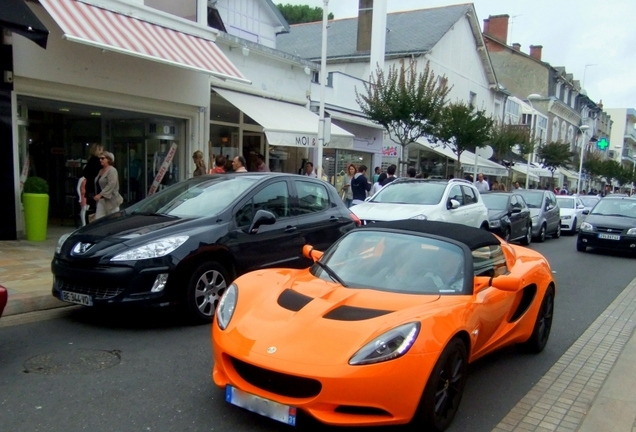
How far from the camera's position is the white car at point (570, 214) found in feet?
63.2

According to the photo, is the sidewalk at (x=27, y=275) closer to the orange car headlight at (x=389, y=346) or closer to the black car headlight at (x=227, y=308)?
the black car headlight at (x=227, y=308)

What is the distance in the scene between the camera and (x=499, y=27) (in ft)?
156

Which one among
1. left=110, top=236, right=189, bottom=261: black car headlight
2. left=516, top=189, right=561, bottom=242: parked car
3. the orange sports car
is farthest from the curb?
left=516, top=189, right=561, bottom=242: parked car

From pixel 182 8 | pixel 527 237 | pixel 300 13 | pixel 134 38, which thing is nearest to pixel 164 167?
pixel 134 38

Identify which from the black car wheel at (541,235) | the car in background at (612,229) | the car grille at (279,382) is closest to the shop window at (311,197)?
the car grille at (279,382)

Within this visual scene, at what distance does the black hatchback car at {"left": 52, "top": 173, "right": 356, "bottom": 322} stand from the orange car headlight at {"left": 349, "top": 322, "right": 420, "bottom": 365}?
2.85 meters

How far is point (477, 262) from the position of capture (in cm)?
456

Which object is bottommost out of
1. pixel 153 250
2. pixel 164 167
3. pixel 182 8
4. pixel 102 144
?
pixel 153 250

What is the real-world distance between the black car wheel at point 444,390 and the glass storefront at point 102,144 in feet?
36.5

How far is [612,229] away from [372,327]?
12420 millimetres

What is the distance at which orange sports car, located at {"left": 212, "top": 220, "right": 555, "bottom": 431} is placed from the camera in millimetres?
3234

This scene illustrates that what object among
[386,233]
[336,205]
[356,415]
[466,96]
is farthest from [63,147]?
[466,96]

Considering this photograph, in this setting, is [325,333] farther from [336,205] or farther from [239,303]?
[336,205]

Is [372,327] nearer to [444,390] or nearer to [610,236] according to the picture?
[444,390]
